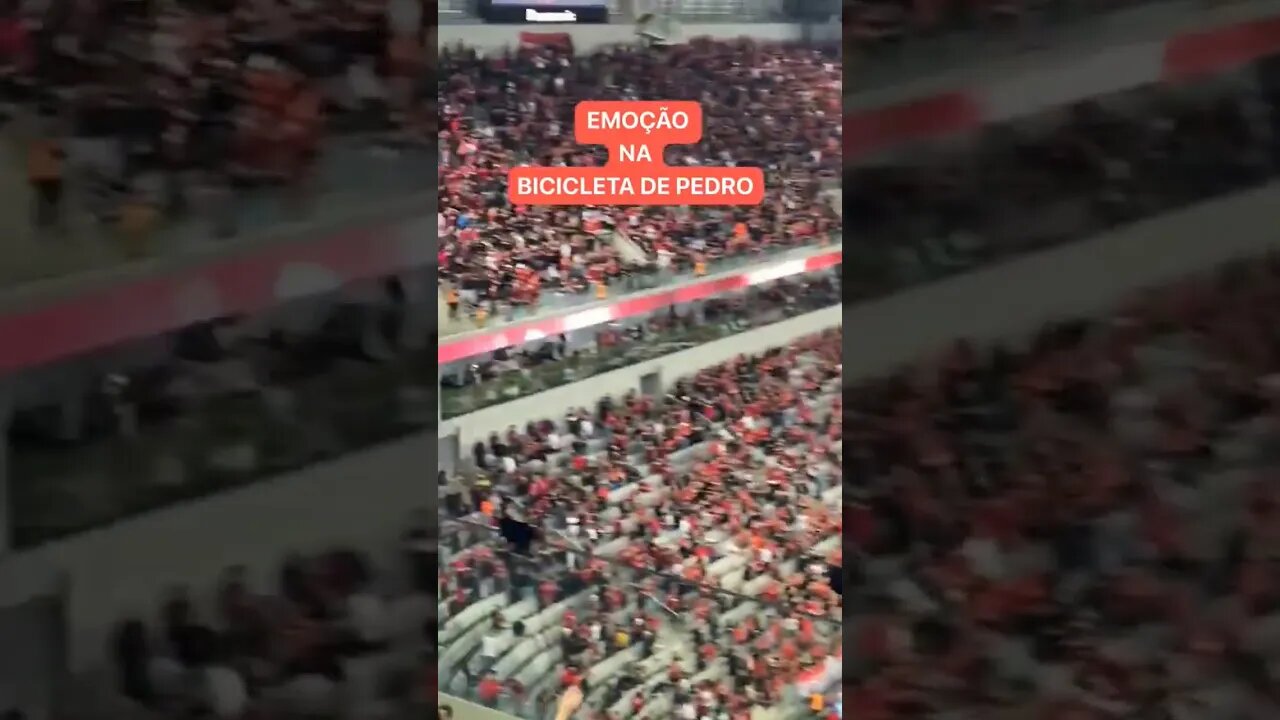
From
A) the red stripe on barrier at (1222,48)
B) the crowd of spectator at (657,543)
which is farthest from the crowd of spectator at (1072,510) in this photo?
the red stripe on barrier at (1222,48)

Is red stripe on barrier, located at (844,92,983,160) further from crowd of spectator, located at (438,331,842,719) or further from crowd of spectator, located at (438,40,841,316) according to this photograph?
crowd of spectator, located at (438,331,842,719)

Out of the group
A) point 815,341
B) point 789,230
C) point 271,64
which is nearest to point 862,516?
point 815,341

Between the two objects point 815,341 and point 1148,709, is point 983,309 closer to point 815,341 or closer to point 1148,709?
point 815,341

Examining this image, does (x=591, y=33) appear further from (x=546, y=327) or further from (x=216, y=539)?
(x=216, y=539)

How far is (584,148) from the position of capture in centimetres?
200

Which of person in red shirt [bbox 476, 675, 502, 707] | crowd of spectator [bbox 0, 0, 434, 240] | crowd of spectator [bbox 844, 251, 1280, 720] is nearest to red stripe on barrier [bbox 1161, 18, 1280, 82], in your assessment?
crowd of spectator [bbox 844, 251, 1280, 720]

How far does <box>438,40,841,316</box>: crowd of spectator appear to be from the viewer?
1992mm

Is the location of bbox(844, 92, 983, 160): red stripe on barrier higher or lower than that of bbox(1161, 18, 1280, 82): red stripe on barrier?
lower

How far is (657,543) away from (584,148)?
2.17 feet

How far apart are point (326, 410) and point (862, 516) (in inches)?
35.6

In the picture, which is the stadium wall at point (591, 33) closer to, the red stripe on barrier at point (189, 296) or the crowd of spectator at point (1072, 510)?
the red stripe on barrier at point (189, 296)

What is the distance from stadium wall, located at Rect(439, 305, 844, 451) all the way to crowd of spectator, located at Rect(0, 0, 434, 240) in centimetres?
46

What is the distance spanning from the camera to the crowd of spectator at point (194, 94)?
198cm

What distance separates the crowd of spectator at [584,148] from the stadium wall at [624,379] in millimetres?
143
